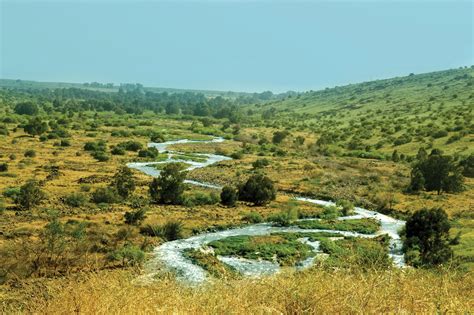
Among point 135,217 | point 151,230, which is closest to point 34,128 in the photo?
point 135,217

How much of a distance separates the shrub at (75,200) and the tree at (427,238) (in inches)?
1096

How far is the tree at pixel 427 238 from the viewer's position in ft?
93.6

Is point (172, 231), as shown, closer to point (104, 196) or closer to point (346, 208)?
point (104, 196)

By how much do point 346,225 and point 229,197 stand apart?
12268mm

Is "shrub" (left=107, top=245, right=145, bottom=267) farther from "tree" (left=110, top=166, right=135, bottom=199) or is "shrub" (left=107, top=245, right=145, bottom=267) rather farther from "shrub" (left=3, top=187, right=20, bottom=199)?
"shrub" (left=3, top=187, right=20, bottom=199)

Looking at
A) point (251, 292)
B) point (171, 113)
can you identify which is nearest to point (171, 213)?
point (251, 292)

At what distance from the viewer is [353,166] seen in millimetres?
72062

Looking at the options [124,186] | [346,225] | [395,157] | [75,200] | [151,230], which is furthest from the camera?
[395,157]

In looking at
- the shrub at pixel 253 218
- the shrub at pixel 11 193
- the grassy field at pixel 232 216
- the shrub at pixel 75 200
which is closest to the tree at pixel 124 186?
the grassy field at pixel 232 216

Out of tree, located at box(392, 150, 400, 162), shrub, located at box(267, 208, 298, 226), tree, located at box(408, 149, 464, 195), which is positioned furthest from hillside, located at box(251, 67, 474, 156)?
shrub, located at box(267, 208, 298, 226)

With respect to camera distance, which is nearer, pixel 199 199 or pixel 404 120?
pixel 199 199

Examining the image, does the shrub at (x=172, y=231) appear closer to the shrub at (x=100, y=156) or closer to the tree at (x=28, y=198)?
the tree at (x=28, y=198)

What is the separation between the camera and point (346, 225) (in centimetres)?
4031

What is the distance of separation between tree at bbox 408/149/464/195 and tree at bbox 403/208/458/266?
793 inches
